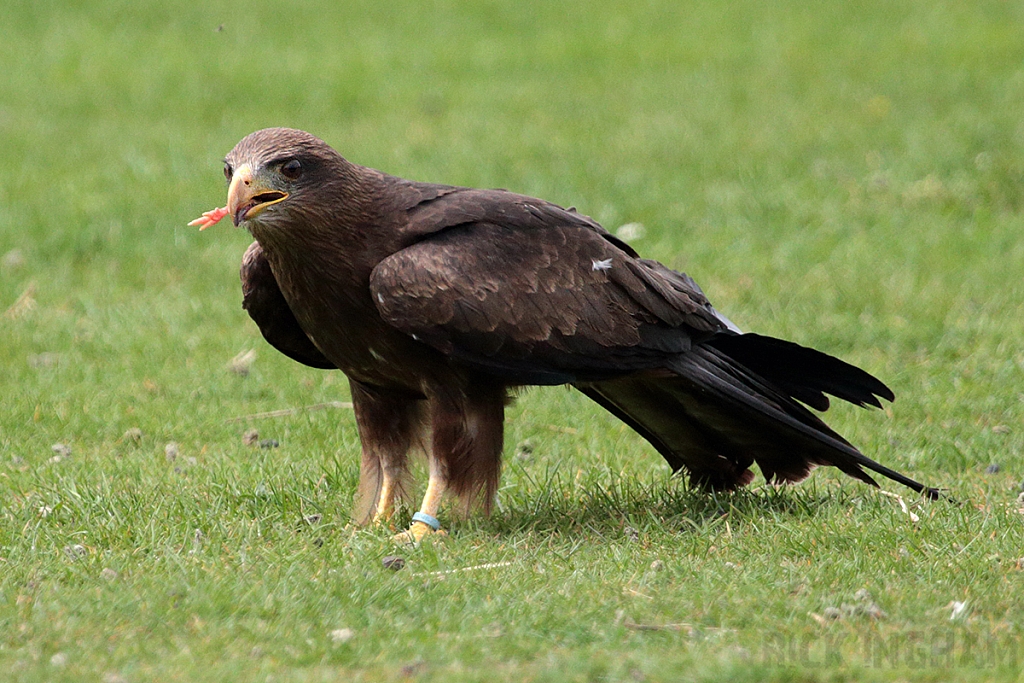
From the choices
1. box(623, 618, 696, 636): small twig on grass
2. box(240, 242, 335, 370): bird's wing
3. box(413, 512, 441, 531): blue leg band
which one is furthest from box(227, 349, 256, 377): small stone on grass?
box(623, 618, 696, 636): small twig on grass

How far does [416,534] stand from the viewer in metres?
5.54

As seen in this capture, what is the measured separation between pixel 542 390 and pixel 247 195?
3346 millimetres

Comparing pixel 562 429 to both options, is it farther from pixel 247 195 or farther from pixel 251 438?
pixel 247 195

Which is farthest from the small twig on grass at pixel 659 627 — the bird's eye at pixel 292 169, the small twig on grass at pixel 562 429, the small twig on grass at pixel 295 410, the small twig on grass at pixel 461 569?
the small twig on grass at pixel 295 410

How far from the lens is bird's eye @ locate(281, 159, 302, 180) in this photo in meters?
5.37

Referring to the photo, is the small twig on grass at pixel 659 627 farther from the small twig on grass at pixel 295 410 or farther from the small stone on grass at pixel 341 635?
the small twig on grass at pixel 295 410

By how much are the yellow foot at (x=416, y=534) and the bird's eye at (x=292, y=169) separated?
1444mm

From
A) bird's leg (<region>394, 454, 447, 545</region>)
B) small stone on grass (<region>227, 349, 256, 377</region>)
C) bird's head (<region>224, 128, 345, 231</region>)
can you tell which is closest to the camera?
bird's head (<region>224, 128, 345, 231</region>)

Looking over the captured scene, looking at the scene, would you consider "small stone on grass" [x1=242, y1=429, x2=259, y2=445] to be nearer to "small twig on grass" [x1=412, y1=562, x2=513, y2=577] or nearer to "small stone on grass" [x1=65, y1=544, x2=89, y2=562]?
"small stone on grass" [x1=65, y1=544, x2=89, y2=562]

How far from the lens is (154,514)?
5.62 metres

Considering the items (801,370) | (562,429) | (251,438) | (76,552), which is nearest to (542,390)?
(562,429)

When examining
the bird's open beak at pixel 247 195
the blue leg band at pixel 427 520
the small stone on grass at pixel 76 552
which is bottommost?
the small stone on grass at pixel 76 552

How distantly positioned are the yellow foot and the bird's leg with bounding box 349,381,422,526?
0.35 meters

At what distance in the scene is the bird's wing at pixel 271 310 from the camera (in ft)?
19.1
